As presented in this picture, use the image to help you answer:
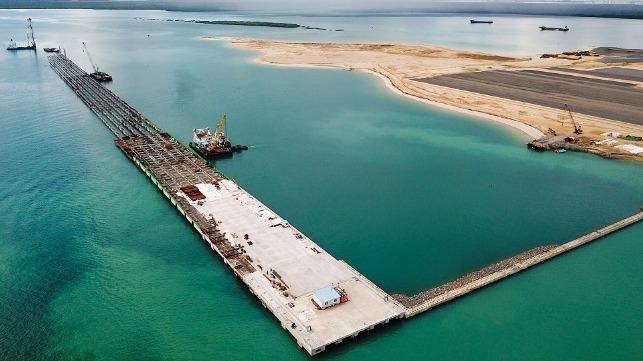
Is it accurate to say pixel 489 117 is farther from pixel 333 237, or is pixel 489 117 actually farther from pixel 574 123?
pixel 333 237

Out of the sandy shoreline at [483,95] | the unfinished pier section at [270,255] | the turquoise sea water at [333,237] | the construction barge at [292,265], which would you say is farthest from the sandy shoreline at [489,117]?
the unfinished pier section at [270,255]

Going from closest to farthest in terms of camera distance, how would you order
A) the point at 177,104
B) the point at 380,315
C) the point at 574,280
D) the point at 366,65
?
the point at 380,315 → the point at 574,280 → the point at 177,104 → the point at 366,65

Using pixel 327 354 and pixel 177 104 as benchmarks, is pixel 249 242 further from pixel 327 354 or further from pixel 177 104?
pixel 177 104

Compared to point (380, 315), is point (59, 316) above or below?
below

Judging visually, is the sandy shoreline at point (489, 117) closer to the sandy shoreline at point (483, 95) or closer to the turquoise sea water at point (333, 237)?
the sandy shoreline at point (483, 95)

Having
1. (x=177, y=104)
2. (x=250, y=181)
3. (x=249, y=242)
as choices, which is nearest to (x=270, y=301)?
(x=249, y=242)

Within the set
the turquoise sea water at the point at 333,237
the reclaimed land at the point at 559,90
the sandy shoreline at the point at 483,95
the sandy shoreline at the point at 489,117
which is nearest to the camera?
the turquoise sea water at the point at 333,237
